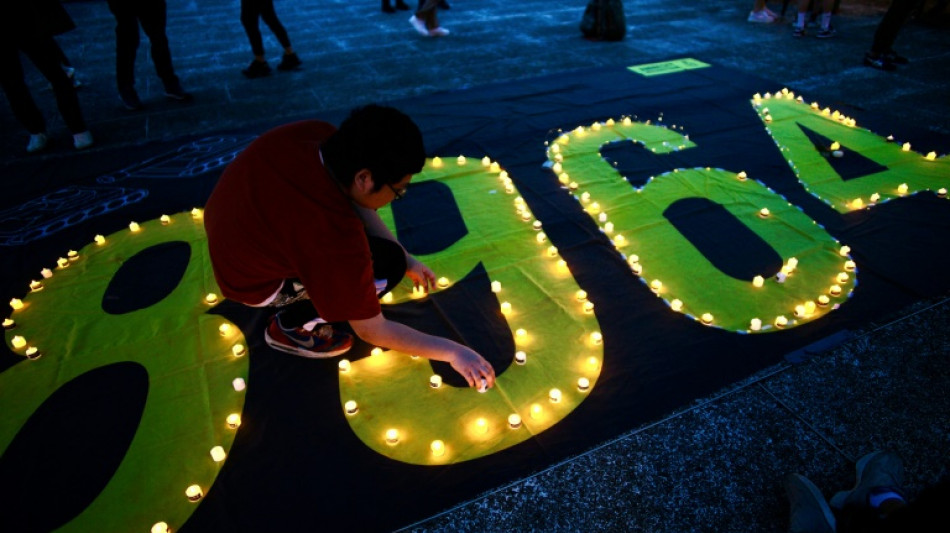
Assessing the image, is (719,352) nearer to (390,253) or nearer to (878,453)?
(878,453)

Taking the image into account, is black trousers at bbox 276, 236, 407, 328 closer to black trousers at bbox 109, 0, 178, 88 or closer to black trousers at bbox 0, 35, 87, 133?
black trousers at bbox 0, 35, 87, 133

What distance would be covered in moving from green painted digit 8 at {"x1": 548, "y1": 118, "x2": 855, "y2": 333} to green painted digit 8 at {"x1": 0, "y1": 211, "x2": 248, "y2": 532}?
2185mm

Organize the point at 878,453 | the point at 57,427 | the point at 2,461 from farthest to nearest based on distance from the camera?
the point at 57,427
the point at 2,461
the point at 878,453

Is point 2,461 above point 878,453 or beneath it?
beneath

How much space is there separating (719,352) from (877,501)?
846mm

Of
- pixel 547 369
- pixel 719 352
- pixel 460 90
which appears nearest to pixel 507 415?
pixel 547 369

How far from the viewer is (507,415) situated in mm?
→ 2113

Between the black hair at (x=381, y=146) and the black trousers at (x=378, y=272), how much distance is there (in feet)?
2.36

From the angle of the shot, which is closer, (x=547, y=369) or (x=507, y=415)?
(x=507, y=415)

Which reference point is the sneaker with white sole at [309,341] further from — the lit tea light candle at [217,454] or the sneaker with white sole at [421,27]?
the sneaker with white sole at [421,27]

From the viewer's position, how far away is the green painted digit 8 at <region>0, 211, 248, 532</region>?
6.19 feet

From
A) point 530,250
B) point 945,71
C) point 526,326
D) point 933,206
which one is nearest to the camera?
point 526,326

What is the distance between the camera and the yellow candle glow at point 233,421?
2092 millimetres

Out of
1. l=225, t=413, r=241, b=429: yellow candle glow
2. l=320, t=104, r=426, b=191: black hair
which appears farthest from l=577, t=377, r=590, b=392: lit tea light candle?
l=225, t=413, r=241, b=429: yellow candle glow
